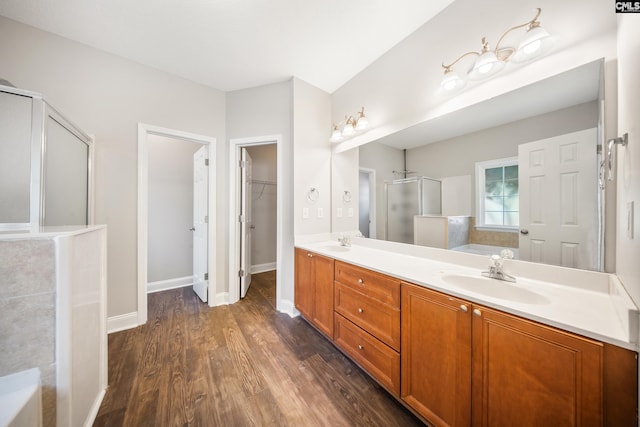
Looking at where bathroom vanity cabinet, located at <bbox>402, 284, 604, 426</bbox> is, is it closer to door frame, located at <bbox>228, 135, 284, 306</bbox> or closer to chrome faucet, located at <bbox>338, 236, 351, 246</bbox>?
chrome faucet, located at <bbox>338, 236, 351, 246</bbox>

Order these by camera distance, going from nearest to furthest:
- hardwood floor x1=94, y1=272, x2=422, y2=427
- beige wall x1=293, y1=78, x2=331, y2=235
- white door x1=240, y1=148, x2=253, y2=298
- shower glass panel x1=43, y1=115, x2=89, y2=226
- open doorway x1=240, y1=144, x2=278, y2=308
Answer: hardwood floor x1=94, y1=272, x2=422, y2=427, shower glass panel x1=43, y1=115, x2=89, y2=226, beige wall x1=293, y1=78, x2=331, y2=235, white door x1=240, y1=148, x2=253, y2=298, open doorway x1=240, y1=144, x2=278, y2=308

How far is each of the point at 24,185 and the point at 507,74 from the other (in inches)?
112

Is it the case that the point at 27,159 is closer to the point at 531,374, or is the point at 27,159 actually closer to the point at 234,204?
→ the point at 234,204

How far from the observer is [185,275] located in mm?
3182

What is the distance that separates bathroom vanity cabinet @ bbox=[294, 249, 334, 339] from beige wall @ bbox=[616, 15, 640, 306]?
145cm

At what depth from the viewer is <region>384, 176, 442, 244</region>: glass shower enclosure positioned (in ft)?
Answer: 5.27

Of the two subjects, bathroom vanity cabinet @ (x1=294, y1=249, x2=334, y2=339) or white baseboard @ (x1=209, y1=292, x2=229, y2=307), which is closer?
bathroom vanity cabinet @ (x1=294, y1=249, x2=334, y2=339)

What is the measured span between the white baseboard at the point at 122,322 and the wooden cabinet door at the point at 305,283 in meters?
1.66

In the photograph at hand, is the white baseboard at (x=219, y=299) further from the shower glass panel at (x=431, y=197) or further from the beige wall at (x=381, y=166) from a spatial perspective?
the shower glass panel at (x=431, y=197)

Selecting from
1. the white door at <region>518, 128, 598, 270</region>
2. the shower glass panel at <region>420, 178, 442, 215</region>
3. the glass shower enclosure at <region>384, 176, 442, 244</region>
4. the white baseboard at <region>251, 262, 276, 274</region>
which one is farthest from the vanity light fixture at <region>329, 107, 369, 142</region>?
the white baseboard at <region>251, 262, 276, 274</region>

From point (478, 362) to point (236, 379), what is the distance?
4.94 feet

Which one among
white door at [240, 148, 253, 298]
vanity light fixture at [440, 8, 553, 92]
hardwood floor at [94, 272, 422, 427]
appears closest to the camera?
vanity light fixture at [440, 8, 553, 92]

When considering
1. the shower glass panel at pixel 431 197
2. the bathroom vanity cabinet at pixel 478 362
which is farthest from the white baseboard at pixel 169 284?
the shower glass panel at pixel 431 197

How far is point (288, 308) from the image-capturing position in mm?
2428
